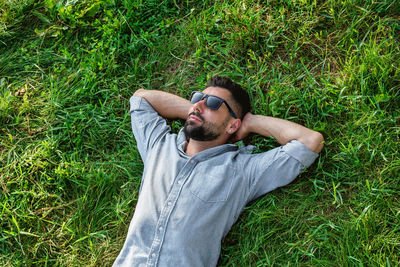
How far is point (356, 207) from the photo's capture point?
3.88m

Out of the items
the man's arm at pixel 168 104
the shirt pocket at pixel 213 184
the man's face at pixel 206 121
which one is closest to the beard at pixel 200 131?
the man's face at pixel 206 121

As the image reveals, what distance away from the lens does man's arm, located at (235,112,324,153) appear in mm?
3881

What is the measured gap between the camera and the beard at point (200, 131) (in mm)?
3977

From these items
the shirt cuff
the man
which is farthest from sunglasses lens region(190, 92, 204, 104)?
the shirt cuff

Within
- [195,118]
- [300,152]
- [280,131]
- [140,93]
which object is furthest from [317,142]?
[140,93]

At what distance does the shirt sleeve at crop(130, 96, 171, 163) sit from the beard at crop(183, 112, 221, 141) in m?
0.41

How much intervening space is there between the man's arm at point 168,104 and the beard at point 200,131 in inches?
17.9

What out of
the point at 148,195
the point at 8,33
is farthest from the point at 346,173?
the point at 8,33

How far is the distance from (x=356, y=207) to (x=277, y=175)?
860mm

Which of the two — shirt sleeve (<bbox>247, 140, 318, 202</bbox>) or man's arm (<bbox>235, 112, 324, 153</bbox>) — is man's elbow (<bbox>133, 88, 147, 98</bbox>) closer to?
man's arm (<bbox>235, 112, 324, 153</bbox>)

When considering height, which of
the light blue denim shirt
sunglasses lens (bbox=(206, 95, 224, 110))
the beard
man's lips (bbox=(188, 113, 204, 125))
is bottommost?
the light blue denim shirt

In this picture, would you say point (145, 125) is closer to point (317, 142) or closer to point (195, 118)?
point (195, 118)

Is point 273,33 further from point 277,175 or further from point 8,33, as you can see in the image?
point 8,33

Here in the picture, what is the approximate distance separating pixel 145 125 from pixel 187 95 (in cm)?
76
